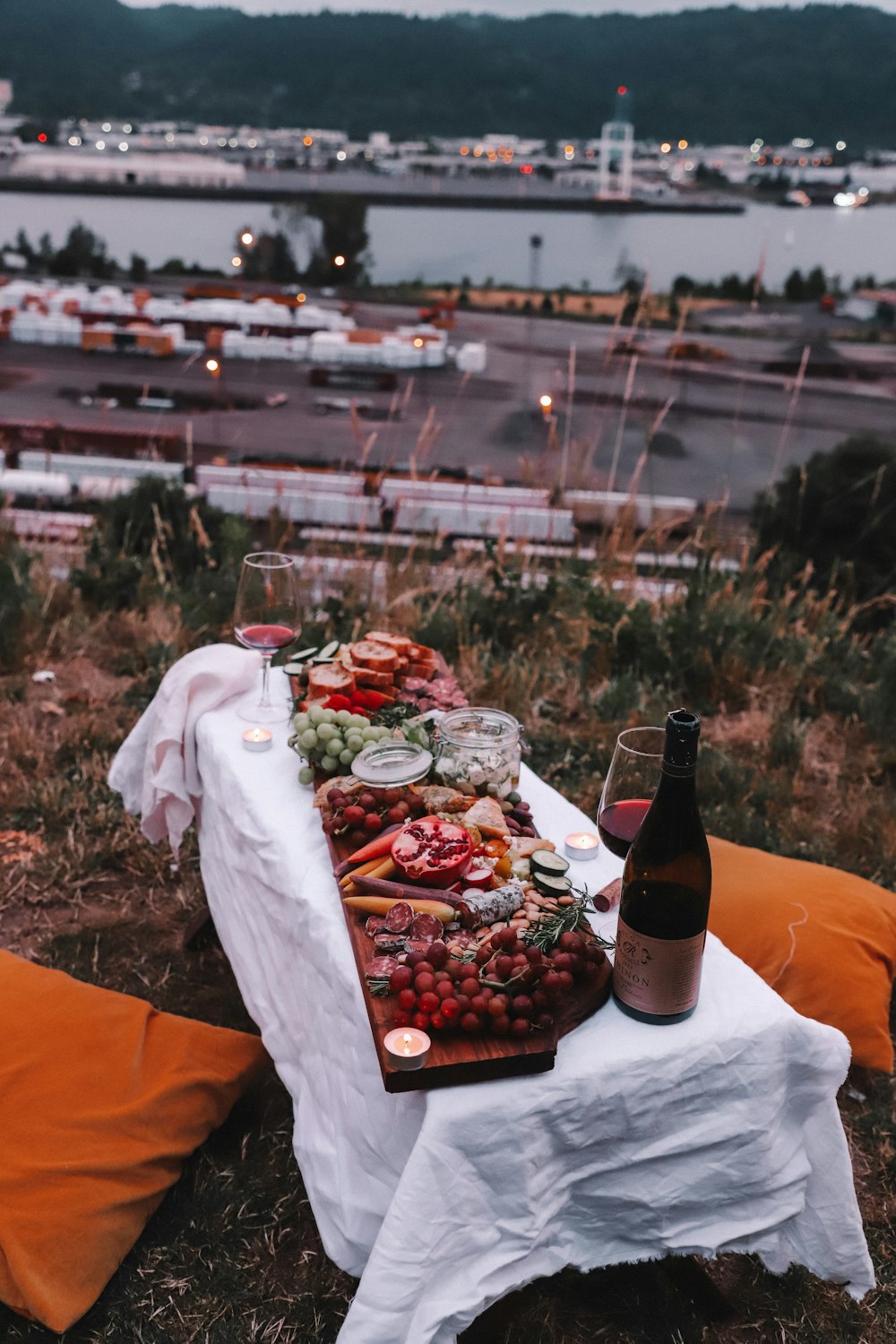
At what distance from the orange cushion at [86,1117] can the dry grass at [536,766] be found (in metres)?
0.11

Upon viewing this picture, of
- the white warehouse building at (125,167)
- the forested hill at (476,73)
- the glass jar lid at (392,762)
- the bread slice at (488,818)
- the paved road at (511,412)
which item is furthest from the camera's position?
the forested hill at (476,73)

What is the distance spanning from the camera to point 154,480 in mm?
5461

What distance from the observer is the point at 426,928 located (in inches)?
48.3

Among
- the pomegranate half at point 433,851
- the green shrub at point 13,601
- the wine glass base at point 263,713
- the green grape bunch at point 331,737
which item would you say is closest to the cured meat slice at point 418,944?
the pomegranate half at point 433,851

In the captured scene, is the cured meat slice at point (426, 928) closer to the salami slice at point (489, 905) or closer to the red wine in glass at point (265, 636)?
the salami slice at point (489, 905)

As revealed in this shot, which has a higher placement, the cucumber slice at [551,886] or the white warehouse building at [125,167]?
the white warehouse building at [125,167]

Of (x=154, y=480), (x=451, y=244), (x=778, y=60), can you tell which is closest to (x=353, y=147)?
(x=451, y=244)

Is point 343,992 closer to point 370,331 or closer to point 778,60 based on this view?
point 370,331

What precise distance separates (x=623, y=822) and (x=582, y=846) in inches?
7.8

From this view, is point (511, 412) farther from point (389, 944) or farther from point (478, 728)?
point (389, 944)

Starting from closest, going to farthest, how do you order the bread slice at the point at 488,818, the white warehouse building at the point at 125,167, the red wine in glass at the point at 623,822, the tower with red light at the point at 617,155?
the red wine in glass at the point at 623,822, the bread slice at the point at 488,818, the tower with red light at the point at 617,155, the white warehouse building at the point at 125,167

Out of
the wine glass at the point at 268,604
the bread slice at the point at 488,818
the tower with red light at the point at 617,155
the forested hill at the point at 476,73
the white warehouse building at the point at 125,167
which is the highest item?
the forested hill at the point at 476,73

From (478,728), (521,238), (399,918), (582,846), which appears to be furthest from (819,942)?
(521,238)

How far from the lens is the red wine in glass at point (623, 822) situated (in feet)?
4.25
